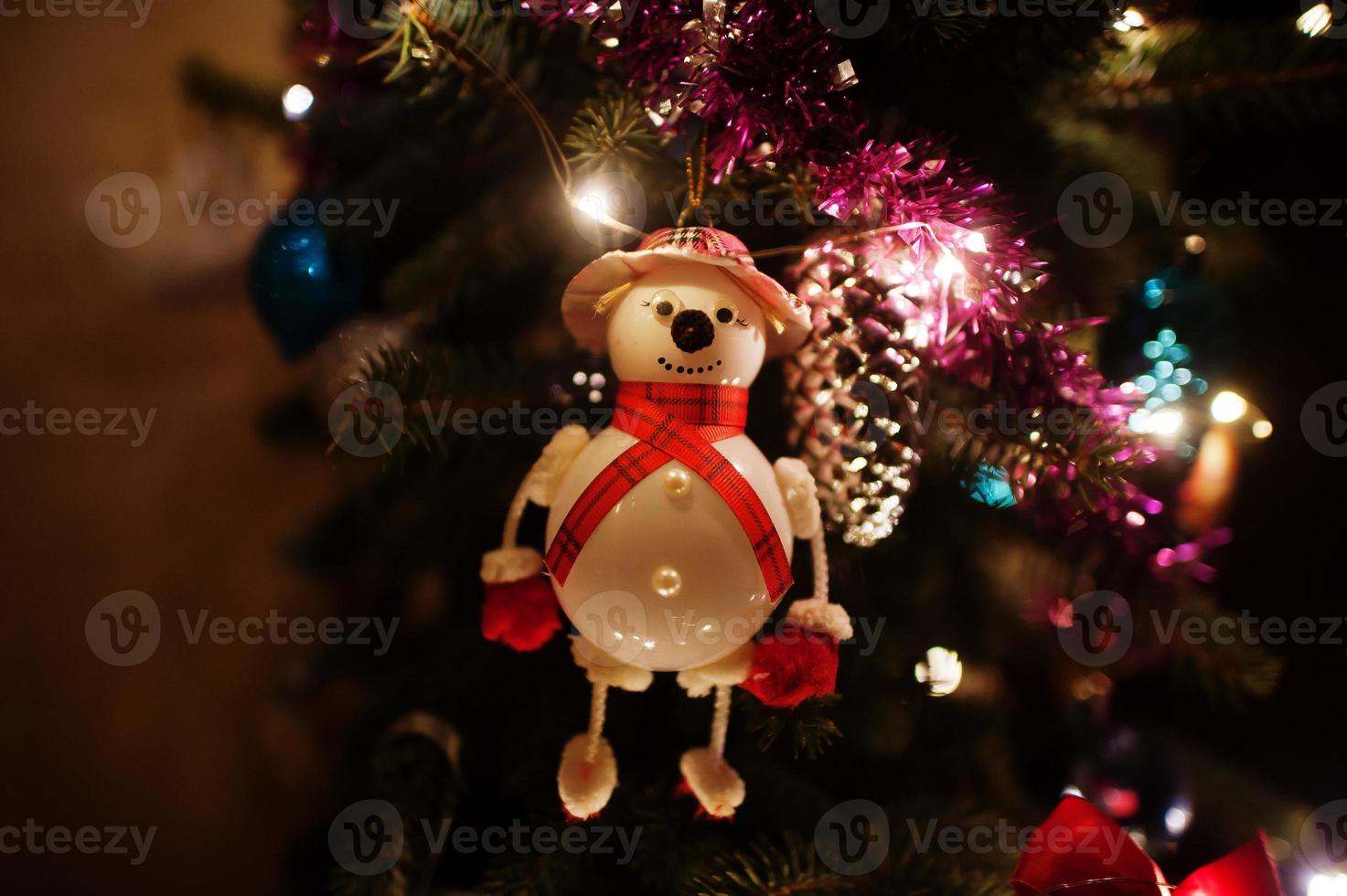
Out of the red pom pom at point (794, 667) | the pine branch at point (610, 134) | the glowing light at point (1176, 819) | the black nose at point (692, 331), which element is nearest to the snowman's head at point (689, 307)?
the black nose at point (692, 331)

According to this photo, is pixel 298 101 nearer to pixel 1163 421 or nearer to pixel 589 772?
pixel 589 772

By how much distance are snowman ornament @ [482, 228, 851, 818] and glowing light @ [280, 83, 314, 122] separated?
0.44 meters

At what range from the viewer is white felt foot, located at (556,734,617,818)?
0.64 meters

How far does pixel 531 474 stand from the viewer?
0.63 metres

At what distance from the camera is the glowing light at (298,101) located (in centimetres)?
82

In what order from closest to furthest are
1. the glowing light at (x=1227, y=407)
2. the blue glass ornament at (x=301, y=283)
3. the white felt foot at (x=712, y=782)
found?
the white felt foot at (x=712, y=782), the blue glass ornament at (x=301, y=283), the glowing light at (x=1227, y=407)

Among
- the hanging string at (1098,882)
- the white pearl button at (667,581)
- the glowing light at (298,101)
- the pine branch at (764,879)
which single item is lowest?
the pine branch at (764,879)

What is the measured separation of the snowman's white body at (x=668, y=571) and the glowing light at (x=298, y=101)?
1.88 feet

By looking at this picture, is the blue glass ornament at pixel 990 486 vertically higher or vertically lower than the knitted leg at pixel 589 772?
higher

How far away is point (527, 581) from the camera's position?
65 centimetres

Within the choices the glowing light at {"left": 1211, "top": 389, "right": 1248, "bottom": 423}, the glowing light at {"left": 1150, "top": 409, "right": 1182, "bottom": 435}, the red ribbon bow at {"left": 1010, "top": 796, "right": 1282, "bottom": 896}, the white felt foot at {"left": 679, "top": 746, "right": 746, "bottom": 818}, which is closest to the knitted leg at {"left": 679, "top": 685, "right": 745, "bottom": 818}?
the white felt foot at {"left": 679, "top": 746, "right": 746, "bottom": 818}

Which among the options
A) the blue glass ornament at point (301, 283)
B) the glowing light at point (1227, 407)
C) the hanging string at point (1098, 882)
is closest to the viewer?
the hanging string at point (1098, 882)

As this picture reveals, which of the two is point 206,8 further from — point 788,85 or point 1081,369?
point 1081,369

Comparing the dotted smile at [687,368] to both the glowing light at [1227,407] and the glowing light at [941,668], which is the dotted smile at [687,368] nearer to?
the glowing light at [941,668]
